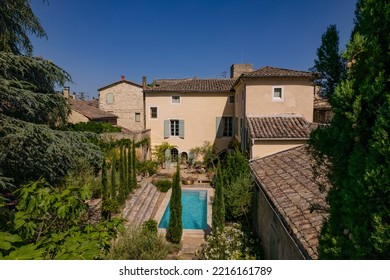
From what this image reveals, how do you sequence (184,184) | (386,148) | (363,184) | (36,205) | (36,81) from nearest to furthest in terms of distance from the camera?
(386,148) < (363,184) < (36,205) < (36,81) < (184,184)

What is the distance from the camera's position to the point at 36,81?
28.7 feet

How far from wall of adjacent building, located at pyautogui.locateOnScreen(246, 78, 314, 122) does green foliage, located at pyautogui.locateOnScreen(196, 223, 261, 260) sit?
432 inches

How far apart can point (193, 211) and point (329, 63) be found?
15.2 metres

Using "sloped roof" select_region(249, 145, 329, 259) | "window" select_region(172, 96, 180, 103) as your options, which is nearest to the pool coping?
"sloped roof" select_region(249, 145, 329, 259)

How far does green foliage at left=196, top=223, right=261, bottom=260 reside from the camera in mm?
9219

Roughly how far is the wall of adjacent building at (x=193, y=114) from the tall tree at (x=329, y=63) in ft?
75.9

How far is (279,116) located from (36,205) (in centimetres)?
1755

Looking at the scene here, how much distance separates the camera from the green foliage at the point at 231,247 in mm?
9219

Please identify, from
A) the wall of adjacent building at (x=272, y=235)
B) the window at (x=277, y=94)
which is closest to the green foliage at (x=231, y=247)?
the wall of adjacent building at (x=272, y=235)

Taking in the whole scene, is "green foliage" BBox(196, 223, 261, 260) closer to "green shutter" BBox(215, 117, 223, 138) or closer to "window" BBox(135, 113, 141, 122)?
"green shutter" BBox(215, 117, 223, 138)
